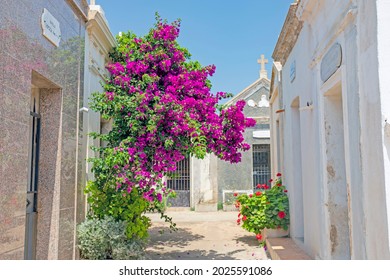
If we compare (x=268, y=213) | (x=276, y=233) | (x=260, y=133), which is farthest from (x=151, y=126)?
(x=260, y=133)

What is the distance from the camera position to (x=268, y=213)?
7.56 m

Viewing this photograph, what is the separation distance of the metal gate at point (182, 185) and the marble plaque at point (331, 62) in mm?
10918

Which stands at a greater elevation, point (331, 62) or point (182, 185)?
point (331, 62)

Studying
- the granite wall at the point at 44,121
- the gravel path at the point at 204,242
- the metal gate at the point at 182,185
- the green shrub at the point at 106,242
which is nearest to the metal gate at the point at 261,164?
the metal gate at the point at 182,185

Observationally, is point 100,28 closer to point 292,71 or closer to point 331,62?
point 292,71

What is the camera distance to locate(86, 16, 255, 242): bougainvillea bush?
18.0 ft

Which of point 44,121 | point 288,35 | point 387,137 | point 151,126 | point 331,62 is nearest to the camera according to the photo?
point 387,137

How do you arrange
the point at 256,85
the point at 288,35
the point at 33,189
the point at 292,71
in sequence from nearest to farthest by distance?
the point at 33,189
the point at 292,71
the point at 288,35
the point at 256,85

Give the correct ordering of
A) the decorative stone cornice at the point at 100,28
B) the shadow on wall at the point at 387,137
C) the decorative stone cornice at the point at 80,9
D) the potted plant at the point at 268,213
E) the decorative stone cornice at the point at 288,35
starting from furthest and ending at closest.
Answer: the potted plant at the point at 268,213 → the decorative stone cornice at the point at 288,35 → the decorative stone cornice at the point at 100,28 → the decorative stone cornice at the point at 80,9 → the shadow on wall at the point at 387,137

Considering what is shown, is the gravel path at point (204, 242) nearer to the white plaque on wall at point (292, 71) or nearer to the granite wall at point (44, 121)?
the granite wall at point (44, 121)

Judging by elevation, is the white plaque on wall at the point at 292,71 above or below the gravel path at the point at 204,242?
above

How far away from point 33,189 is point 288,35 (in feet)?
17.3

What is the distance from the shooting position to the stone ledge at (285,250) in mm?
5579

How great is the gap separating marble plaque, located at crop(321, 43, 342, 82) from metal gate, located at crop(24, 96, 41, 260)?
3.64 m
